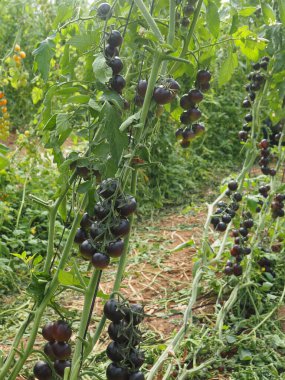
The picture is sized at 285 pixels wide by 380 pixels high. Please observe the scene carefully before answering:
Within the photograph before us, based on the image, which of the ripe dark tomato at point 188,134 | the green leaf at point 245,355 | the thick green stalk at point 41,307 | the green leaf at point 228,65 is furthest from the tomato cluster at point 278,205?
the thick green stalk at point 41,307

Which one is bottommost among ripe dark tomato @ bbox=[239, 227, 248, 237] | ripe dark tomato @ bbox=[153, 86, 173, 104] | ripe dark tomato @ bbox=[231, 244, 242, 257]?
ripe dark tomato @ bbox=[231, 244, 242, 257]

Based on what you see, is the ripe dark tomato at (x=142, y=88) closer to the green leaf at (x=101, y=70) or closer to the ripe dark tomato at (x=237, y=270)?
the green leaf at (x=101, y=70)

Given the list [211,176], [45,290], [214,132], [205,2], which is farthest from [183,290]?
[214,132]

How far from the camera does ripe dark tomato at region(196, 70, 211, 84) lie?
1.53 m

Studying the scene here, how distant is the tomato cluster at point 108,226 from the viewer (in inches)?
44.0

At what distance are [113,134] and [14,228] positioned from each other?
2.68 metres

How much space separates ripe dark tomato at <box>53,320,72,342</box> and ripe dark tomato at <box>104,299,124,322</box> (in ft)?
0.62

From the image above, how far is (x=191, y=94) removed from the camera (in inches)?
58.4

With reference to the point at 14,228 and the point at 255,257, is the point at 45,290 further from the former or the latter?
the point at 14,228

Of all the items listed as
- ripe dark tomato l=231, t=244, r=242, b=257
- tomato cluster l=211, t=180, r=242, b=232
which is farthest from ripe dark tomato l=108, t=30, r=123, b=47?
ripe dark tomato l=231, t=244, r=242, b=257

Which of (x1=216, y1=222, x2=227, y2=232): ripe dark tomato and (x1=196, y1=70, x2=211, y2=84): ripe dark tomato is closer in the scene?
(x1=196, y1=70, x2=211, y2=84): ripe dark tomato

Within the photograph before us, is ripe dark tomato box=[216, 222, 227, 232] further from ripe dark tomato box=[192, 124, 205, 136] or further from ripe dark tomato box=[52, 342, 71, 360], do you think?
ripe dark tomato box=[52, 342, 71, 360]

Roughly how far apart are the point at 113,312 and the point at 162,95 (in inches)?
21.8

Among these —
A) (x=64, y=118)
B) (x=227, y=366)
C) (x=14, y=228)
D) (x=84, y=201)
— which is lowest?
(x=14, y=228)
